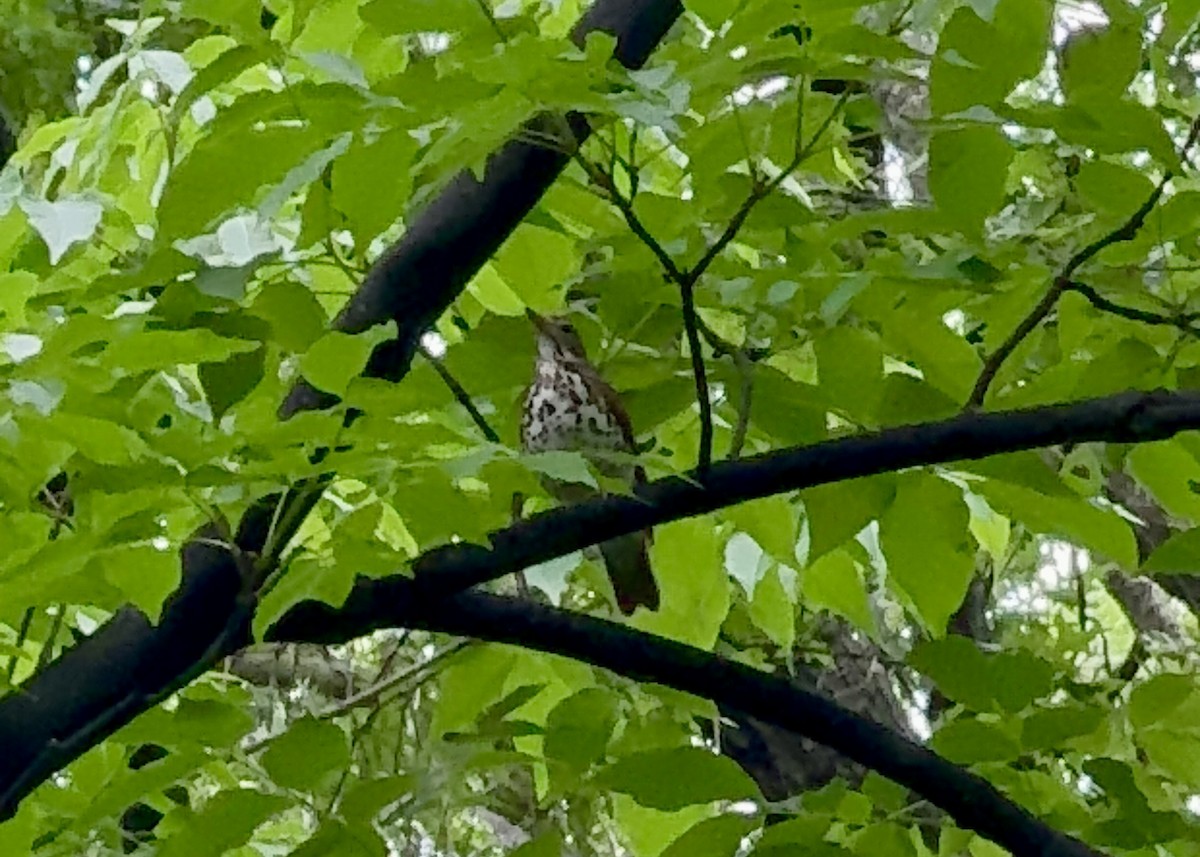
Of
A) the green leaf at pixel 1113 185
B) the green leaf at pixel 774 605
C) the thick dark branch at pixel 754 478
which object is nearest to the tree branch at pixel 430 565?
the thick dark branch at pixel 754 478

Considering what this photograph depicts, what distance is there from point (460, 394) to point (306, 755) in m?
0.18

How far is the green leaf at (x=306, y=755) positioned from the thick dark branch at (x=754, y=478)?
0.15ft

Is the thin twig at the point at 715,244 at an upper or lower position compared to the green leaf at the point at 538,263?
upper

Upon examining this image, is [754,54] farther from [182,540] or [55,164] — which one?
[55,164]

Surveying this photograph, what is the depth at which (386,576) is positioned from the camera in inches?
25.8

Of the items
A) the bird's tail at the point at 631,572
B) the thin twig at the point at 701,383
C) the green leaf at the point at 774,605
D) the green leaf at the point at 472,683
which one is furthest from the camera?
the bird's tail at the point at 631,572

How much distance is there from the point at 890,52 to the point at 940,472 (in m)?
0.25

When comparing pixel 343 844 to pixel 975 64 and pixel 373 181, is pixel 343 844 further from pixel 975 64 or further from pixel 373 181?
pixel 975 64

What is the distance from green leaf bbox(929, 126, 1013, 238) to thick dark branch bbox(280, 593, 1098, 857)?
23cm

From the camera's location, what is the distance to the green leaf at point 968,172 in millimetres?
657

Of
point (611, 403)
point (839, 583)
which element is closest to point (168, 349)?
point (839, 583)

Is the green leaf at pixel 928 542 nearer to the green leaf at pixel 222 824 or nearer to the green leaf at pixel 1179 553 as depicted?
the green leaf at pixel 1179 553

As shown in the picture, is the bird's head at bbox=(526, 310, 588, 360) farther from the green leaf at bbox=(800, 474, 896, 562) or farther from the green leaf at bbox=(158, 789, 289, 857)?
the green leaf at bbox=(158, 789, 289, 857)

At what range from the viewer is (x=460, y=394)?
2.50ft
